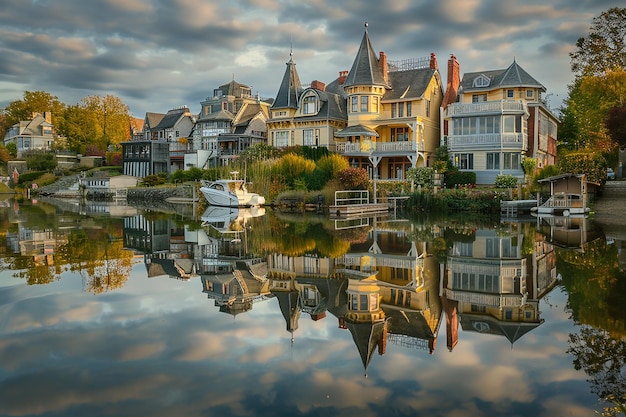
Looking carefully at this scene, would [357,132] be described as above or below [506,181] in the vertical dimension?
above

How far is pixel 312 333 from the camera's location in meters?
7.64

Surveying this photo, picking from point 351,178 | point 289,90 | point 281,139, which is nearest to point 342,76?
point 289,90

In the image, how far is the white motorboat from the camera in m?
41.2

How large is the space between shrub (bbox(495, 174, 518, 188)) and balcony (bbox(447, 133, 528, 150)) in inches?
160

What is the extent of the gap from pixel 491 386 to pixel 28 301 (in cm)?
823

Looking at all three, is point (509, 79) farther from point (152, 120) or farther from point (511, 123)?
point (152, 120)

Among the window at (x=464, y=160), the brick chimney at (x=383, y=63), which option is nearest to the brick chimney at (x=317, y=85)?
the brick chimney at (x=383, y=63)

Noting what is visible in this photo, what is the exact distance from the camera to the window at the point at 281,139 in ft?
164

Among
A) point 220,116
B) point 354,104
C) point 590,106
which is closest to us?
point 590,106

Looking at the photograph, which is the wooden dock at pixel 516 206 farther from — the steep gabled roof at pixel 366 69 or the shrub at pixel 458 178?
the steep gabled roof at pixel 366 69

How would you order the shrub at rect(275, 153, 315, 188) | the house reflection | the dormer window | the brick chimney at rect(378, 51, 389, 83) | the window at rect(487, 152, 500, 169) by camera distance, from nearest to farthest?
the house reflection → the window at rect(487, 152, 500, 169) → the shrub at rect(275, 153, 315, 188) → the dormer window → the brick chimney at rect(378, 51, 389, 83)

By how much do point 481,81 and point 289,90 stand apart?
18.4 metres


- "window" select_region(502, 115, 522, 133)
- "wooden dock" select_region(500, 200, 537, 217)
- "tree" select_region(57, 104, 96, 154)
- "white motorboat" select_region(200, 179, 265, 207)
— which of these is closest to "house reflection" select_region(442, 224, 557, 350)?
"wooden dock" select_region(500, 200, 537, 217)

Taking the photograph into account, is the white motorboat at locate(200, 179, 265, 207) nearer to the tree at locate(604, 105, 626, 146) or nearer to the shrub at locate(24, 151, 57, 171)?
the tree at locate(604, 105, 626, 146)
